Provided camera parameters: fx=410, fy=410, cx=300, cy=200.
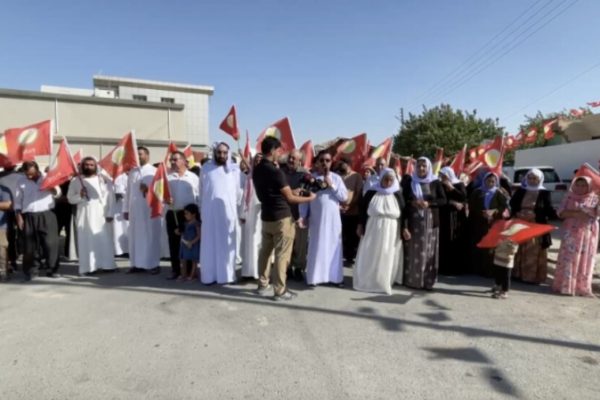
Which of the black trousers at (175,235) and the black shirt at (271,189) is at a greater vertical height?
the black shirt at (271,189)

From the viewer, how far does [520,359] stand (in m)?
3.30

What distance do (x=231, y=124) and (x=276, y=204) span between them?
1.87 metres

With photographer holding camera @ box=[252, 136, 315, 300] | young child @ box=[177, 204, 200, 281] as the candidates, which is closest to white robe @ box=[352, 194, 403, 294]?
photographer holding camera @ box=[252, 136, 315, 300]

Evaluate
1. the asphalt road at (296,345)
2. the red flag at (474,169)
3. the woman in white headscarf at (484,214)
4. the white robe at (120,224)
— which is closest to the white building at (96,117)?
the white robe at (120,224)

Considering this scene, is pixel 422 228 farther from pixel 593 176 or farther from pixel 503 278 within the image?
pixel 593 176

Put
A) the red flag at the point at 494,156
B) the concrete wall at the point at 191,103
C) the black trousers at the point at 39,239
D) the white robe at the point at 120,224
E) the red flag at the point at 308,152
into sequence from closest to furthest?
the black trousers at the point at 39,239, the red flag at the point at 494,156, the red flag at the point at 308,152, the white robe at the point at 120,224, the concrete wall at the point at 191,103

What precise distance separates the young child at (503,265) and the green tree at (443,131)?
25.1m

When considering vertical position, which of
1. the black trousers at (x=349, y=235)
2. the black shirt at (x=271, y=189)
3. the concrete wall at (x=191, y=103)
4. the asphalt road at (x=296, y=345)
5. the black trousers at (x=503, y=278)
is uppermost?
the concrete wall at (x=191, y=103)

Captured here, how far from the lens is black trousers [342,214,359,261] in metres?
7.06

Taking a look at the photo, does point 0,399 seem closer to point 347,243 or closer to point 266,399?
point 266,399

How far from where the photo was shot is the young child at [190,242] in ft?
19.0

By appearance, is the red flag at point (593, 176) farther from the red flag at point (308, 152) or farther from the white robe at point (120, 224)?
the white robe at point (120, 224)

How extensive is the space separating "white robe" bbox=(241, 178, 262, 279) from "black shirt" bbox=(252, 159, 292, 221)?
992 mm

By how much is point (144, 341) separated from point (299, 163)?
3057mm
